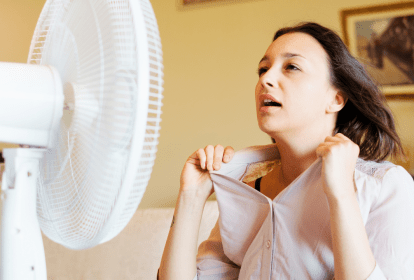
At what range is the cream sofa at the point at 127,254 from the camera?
4.77ft

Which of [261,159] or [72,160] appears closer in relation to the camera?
[72,160]

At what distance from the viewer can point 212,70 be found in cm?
224

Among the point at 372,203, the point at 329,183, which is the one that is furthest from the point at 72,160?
the point at 372,203

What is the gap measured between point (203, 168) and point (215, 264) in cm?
28

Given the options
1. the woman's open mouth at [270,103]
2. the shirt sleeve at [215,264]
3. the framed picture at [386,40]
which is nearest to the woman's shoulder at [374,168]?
the woman's open mouth at [270,103]

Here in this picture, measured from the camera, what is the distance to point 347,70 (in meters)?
1.02

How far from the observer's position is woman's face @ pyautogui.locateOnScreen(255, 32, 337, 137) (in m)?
0.94

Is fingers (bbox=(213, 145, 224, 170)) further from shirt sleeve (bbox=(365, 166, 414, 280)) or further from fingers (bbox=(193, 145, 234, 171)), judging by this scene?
shirt sleeve (bbox=(365, 166, 414, 280))

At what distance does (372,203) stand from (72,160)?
2.14 ft

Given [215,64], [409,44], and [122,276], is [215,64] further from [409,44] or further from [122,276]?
[122,276]

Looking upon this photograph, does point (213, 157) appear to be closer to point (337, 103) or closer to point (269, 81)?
point (269, 81)

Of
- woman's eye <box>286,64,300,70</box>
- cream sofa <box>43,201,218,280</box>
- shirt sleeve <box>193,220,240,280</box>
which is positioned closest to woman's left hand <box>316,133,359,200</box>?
woman's eye <box>286,64,300,70</box>

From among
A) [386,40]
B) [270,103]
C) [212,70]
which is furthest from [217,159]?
[386,40]

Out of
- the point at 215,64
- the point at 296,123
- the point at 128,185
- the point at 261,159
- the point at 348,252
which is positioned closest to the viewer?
the point at 128,185
